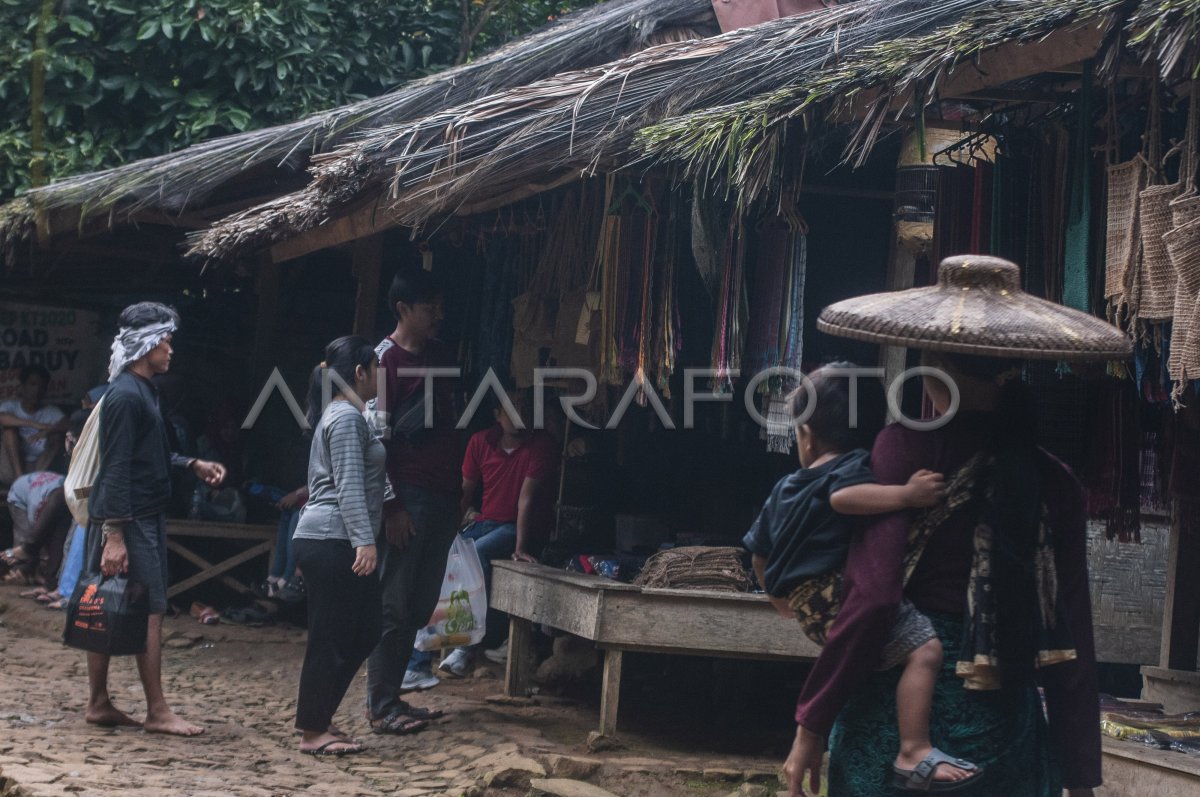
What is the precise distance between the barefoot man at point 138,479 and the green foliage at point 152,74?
6165 mm

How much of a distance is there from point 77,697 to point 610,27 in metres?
5.33

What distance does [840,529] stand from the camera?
3.12 m

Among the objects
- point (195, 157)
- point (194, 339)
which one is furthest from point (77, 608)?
point (194, 339)

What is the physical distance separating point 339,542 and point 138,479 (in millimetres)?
931

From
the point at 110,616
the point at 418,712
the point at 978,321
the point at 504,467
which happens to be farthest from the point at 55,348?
the point at 978,321

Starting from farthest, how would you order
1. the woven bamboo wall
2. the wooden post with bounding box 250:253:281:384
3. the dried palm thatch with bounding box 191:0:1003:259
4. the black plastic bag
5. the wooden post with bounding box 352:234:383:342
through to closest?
the wooden post with bounding box 250:253:281:384
the wooden post with bounding box 352:234:383:342
the woven bamboo wall
the black plastic bag
the dried palm thatch with bounding box 191:0:1003:259

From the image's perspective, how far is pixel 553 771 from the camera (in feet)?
17.9

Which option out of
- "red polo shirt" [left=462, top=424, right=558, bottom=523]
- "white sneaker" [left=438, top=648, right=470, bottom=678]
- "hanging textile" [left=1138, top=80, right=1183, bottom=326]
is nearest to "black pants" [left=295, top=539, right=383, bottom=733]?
"white sneaker" [left=438, top=648, right=470, bottom=678]

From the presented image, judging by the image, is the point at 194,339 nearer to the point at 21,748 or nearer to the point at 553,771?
the point at 21,748

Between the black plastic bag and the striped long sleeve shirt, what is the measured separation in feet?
2.46

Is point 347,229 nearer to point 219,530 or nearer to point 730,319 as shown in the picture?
point 730,319

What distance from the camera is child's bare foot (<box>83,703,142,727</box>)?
6043mm

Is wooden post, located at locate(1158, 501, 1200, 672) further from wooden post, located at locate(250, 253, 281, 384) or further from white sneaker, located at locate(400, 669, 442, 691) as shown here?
wooden post, located at locate(250, 253, 281, 384)

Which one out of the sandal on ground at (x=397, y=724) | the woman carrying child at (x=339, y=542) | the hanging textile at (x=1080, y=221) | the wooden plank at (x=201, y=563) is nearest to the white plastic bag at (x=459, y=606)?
the sandal on ground at (x=397, y=724)
